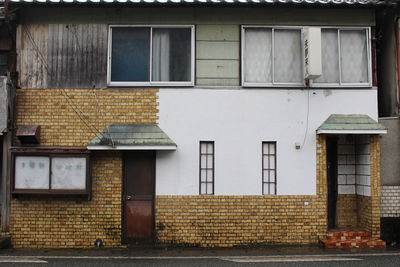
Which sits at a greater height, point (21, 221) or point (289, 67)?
point (289, 67)

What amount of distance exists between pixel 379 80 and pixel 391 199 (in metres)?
3.63

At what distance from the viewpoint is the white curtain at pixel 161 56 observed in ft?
31.5

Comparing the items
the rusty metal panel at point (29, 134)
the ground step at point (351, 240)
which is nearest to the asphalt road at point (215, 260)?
the ground step at point (351, 240)

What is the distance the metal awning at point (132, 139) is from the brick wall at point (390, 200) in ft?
19.3

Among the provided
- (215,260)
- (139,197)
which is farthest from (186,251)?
(139,197)

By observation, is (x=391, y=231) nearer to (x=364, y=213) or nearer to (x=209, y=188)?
(x=364, y=213)

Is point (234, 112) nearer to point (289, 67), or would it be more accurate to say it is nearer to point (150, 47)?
point (289, 67)

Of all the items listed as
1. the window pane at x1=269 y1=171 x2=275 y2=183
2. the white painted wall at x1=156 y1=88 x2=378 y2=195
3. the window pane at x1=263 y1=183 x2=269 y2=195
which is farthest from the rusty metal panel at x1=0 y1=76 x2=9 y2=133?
the window pane at x1=269 y1=171 x2=275 y2=183

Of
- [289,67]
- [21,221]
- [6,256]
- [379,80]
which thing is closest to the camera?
[6,256]

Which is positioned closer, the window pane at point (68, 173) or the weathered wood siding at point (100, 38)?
the window pane at point (68, 173)

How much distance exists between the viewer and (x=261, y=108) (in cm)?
944

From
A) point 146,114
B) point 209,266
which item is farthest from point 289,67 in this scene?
point 209,266

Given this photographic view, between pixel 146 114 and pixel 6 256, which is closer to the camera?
pixel 6 256

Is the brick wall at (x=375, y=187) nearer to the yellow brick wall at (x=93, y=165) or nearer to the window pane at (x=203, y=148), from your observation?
the window pane at (x=203, y=148)
